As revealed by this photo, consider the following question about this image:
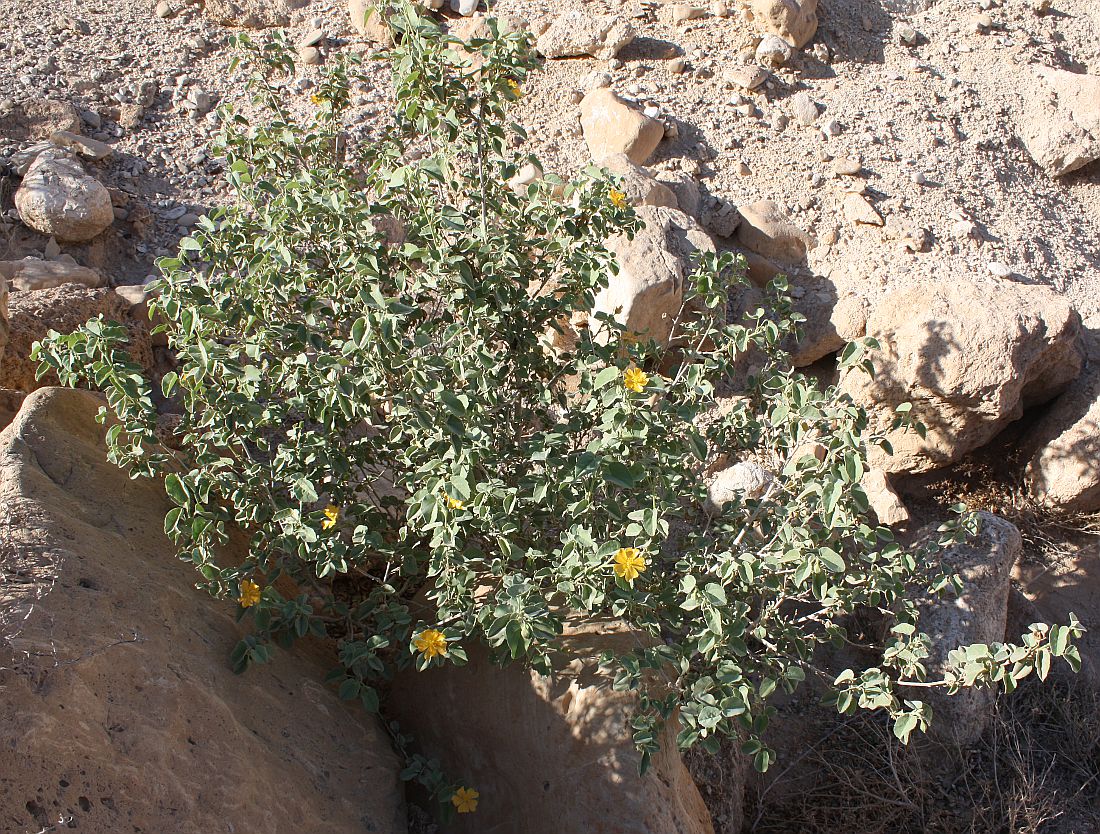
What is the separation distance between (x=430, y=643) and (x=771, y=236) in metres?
3.33

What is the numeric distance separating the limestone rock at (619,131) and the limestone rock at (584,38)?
55cm

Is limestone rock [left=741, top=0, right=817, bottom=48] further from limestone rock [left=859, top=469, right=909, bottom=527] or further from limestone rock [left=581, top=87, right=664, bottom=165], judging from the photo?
limestone rock [left=859, top=469, right=909, bottom=527]

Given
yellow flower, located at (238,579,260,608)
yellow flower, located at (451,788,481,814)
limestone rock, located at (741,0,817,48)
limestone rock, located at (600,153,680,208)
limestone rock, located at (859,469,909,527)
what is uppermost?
limestone rock, located at (741,0,817,48)

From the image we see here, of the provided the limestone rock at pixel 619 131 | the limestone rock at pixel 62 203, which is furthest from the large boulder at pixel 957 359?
the limestone rock at pixel 62 203

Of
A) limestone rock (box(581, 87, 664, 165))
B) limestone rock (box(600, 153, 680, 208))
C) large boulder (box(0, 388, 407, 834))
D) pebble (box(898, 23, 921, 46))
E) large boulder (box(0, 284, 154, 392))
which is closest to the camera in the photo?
large boulder (box(0, 388, 407, 834))

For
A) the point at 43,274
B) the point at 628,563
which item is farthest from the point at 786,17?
the point at 628,563

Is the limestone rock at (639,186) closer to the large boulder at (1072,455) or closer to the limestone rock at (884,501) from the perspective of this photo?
the limestone rock at (884,501)

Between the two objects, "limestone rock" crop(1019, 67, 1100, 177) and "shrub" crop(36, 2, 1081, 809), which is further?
"limestone rock" crop(1019, 67, 1100, 177)

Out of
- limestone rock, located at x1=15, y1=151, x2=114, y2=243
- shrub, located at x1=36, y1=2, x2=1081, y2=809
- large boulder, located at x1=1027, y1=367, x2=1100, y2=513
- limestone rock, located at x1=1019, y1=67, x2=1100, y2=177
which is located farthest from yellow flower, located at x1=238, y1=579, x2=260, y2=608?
limestone rock, located at x1=1019, y1=67, x2=1100, y2=177

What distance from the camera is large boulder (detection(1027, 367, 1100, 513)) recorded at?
4305 mm

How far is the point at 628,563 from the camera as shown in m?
2.12

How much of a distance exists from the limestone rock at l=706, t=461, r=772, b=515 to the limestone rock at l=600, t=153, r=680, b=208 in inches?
55.2

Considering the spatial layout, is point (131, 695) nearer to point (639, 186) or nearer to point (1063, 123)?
point (639, 186)

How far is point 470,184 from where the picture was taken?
2.86 m
